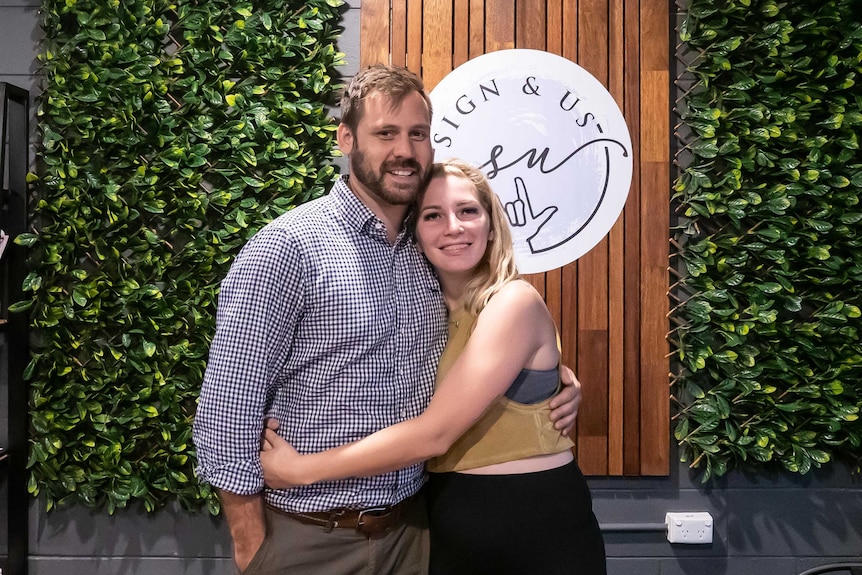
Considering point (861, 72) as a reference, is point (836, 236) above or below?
below

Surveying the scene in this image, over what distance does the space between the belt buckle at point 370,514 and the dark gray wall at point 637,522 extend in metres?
1.31

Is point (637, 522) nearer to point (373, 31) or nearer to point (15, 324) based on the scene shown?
point (373, 31)

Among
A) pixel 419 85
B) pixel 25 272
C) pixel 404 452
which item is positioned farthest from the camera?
pixel 25 272

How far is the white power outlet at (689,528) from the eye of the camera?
8.69 feet

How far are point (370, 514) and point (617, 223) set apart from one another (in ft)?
5.32

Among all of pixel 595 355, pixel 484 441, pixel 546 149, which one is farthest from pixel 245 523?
pixel 546 149

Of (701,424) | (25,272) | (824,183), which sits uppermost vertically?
(824,183)

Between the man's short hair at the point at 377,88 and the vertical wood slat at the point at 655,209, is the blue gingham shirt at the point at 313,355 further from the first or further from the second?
the vertical wood slat at the point at 655,209

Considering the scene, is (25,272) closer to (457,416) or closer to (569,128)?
(457,416)

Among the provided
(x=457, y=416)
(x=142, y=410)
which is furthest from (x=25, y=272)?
(x=457, y=416)

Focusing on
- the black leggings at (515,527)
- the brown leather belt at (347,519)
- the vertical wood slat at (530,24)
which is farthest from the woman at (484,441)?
the vertical wood slat at (530,24)

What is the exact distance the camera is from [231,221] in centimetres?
253

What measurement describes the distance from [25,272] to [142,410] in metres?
0.70

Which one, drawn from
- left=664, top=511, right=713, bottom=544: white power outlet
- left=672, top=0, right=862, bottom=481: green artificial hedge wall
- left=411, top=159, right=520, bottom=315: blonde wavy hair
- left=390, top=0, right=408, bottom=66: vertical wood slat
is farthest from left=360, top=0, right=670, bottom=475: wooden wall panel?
left=411, top=159, right=520, bottom=315: blonde wavy hair
